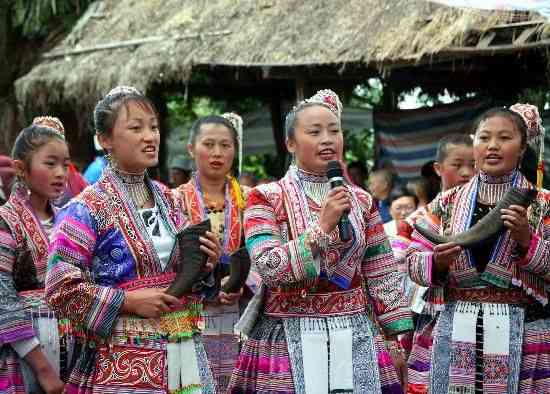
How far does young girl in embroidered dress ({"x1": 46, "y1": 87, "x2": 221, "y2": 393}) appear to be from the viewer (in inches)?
169

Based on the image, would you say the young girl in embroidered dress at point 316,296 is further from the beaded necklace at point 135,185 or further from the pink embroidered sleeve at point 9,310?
the pink embroidered sleeve at point 9,310

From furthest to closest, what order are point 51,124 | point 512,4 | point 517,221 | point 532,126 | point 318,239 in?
1. point 512,4
2. point 51,124
3. point 532,126
4. point 517,221
5. point 318,239

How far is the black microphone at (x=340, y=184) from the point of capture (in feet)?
14.8

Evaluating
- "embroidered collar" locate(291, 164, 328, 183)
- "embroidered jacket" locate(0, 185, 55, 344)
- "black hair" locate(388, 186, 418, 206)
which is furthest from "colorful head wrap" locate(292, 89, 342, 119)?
"black hair" locate(388, 186, 418, 206)

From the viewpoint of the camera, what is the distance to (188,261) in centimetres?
438

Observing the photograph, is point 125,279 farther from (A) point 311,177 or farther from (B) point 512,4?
(B) point 512,4

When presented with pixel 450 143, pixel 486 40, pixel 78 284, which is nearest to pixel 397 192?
pixel 486 40

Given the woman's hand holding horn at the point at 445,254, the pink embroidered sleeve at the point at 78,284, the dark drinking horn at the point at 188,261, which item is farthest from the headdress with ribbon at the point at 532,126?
the pink embroidered sleeve at the point at 78,284

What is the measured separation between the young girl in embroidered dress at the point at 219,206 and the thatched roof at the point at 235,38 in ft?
10.4

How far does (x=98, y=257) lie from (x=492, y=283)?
1948mm

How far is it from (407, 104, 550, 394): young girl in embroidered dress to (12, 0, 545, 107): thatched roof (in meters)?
3.65

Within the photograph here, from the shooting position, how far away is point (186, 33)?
41.4 feet

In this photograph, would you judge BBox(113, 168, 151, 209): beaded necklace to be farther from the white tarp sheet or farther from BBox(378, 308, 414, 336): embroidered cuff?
the white tarp sheet

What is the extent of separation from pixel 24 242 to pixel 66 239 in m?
0.78
